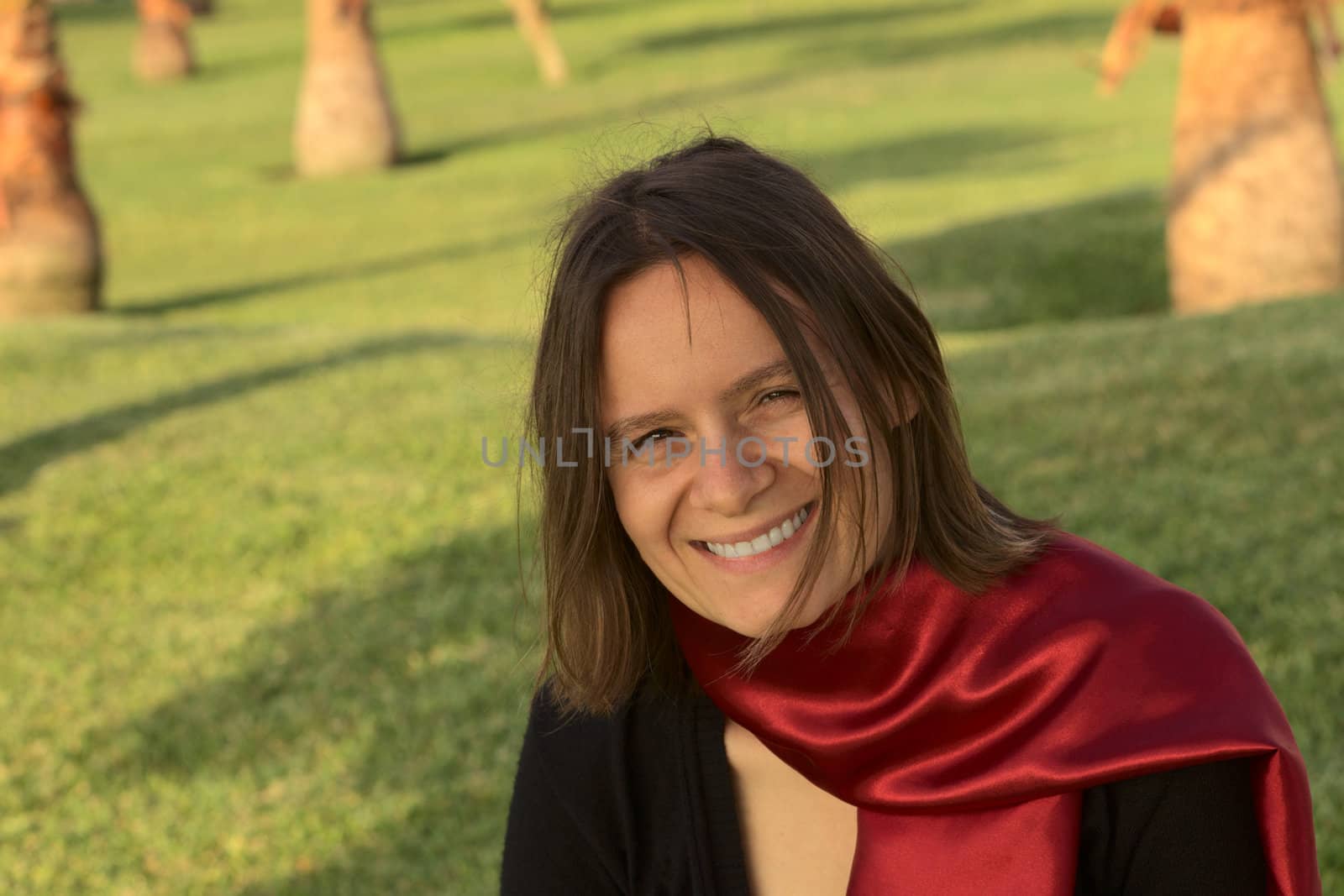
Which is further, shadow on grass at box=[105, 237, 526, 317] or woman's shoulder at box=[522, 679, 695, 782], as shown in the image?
shadow on grass at box=[105, 237, 526, 317]

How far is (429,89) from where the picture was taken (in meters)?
28.9

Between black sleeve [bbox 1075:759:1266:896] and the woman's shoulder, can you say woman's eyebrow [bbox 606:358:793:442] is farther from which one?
black sleeve [bbox 1075:759:1266:896]

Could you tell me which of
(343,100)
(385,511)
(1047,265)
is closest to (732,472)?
(385,511)

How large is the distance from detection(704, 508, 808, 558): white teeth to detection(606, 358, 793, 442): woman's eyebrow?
0.58ft

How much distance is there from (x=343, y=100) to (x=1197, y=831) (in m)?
20.5

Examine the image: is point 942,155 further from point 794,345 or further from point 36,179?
point 794,345

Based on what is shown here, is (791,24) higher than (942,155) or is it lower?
higher

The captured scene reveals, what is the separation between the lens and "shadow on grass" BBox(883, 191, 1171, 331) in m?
10.8

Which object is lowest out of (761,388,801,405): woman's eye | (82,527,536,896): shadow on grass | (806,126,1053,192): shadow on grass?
(806,126,1053,192): shadow on grass

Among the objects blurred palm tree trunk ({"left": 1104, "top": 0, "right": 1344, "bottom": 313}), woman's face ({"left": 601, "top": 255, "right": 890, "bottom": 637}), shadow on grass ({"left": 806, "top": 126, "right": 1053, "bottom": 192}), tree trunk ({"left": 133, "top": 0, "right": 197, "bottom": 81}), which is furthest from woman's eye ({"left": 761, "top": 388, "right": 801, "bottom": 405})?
tree trunk ({"left": 133, "top": 0, "right": 197, "bottom": 81})

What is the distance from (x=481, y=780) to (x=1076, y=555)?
282 centimetres

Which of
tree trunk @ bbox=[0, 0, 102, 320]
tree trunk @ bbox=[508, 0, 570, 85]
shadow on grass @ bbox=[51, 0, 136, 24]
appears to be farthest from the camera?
shadow on grass @ bbox=[51, 0, 136, 24]

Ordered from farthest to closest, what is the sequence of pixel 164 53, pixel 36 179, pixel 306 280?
pixel 164 53 < pixel 306 280 < pixel 36 179

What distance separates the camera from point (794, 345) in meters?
Answer: 1.89
